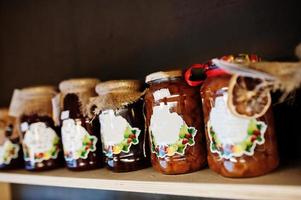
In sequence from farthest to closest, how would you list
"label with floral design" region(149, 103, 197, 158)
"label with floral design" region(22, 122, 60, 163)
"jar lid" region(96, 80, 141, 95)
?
"label with floral design" region(22, 122, 60, 163) → "jar lid" region(96, 80, 141, 95) → "label with floral design" region(149, 103, 197, 158)

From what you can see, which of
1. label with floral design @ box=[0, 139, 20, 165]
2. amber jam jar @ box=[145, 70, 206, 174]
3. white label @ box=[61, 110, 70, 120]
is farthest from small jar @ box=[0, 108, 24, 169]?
amber jam jar @ box=[145, 70, 206, 174]

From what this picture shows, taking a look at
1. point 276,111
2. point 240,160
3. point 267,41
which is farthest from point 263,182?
point 267,41

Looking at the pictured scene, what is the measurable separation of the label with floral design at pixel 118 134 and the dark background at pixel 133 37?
197 mm

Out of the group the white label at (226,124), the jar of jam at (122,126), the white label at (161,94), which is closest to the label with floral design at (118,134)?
the jar of jam at (122,126)

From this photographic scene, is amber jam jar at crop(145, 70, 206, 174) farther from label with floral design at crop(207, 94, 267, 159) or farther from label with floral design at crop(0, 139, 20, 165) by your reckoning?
label with floral design at crop(0, 139, 20, 165)

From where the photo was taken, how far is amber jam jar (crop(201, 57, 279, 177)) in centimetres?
52

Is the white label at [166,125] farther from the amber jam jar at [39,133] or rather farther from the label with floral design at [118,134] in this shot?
the amber jam jar at [39,133]

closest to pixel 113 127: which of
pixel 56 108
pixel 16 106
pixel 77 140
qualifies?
pixel 77 140

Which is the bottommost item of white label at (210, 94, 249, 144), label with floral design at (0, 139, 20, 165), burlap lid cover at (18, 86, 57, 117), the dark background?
label with floral design at (0, 139, 20, 165)

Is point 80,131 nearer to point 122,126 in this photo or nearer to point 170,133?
point 122,126

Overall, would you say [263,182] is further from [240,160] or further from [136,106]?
[136,106]

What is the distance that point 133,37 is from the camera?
0.88 metres

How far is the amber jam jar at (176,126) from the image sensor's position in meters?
0.61

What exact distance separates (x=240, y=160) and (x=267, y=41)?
0.28 metres
